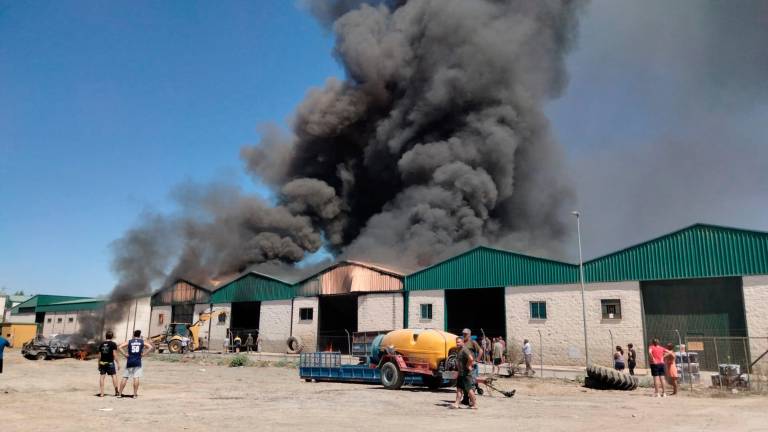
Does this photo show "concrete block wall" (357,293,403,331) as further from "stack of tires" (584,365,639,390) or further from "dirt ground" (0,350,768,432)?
"stack of tires" (584,365,639,390)

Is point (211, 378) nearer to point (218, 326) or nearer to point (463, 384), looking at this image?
point (463, 384)

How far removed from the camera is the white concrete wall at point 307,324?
3672 centimetres

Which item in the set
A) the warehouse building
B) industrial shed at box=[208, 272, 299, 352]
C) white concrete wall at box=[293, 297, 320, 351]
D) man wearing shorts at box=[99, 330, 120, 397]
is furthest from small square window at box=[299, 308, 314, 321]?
man wearing shorts at box=[99, 330, 120, 397]

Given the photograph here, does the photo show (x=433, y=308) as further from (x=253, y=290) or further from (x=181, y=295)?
(x=181, y=295)

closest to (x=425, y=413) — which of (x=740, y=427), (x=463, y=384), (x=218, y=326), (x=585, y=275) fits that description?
(x=463, y=384)

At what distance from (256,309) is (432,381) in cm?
3172

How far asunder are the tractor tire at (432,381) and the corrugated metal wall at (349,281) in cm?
1693

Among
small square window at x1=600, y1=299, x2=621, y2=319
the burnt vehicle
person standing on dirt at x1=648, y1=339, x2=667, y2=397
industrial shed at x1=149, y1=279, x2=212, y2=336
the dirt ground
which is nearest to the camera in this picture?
the dirt ground

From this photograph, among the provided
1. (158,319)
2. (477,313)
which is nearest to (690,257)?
(477,313)

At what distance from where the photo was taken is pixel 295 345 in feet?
121

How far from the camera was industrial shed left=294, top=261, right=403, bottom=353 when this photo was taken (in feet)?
112

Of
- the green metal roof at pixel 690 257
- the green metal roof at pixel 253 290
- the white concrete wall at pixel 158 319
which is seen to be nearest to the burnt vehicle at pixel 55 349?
the green metal roof at pixel 253 290

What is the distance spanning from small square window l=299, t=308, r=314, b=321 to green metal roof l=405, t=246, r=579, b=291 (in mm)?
7753

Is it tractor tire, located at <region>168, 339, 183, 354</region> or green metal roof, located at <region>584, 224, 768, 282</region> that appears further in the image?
tractor tire, located at <region>168, 339, 183, 354</region>
